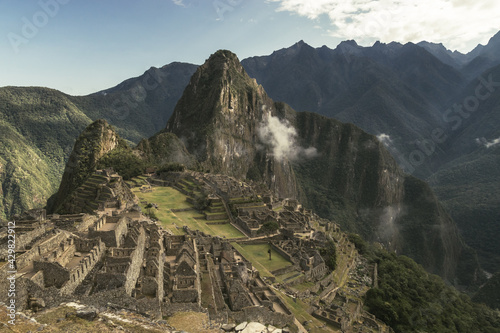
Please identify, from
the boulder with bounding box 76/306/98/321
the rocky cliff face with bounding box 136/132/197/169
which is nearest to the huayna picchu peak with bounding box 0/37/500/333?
the boulder with bounding box 76/306/98/321

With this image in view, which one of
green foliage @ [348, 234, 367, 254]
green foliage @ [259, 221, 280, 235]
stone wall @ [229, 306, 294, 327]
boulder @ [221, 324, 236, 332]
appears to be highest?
green foliage @ [259, 221, 280, 235]

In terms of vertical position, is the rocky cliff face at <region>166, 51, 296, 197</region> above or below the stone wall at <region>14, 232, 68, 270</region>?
above

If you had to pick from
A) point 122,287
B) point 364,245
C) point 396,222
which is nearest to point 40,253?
point 122,287

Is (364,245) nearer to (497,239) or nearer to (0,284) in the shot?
(0,284)

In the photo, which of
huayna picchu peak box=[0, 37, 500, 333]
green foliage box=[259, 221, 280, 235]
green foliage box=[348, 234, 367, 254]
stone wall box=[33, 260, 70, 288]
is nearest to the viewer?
huayna picchu peak box=[0, 37, 500, 333]

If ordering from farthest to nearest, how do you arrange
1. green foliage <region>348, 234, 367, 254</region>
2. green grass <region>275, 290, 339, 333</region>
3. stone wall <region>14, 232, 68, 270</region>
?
green foliage <region>348, 234, 367, 254</region> < green grass <region>275, 290, 339, 333</region> < stone wall <region>14, 232, 68, 270</region>

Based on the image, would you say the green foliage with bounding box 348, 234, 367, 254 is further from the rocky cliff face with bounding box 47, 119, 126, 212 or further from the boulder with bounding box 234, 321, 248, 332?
the rocky cliff face with bounding box 47, 119, 126, 212

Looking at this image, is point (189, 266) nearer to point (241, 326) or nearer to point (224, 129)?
point (241, 326)

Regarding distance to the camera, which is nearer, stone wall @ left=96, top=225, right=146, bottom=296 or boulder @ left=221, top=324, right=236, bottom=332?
stone wall @ left=96, top=225, right=146, bottom=296
